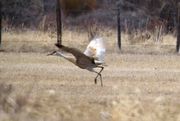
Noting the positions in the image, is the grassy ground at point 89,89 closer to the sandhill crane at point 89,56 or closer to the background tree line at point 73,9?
the sandhill crane at point 89,56

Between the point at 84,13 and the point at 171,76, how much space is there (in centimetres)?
2426

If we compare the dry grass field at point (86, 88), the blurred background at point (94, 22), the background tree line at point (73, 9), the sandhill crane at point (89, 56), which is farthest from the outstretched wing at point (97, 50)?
the background tree line at point (73, 9)

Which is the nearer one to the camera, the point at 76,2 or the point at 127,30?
the point at 127,30

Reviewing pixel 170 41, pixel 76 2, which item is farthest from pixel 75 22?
pixel 170 41

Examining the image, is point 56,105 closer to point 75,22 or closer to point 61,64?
point 61,64

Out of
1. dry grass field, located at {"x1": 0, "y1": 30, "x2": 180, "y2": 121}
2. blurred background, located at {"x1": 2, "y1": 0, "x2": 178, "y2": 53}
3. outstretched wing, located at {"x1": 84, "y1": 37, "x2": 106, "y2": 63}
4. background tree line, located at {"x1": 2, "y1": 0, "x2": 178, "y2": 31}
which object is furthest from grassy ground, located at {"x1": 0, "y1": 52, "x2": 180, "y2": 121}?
background tree line, located at {"x1": 2, "y1": 0, "x2": 178, "y2": 31}

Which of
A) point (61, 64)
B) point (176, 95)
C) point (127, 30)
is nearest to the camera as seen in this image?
point (176, 95)

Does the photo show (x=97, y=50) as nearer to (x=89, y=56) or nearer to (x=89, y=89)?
(x=89, y=56)

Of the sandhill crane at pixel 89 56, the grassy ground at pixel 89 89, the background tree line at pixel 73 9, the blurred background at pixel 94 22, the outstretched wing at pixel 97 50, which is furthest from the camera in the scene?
the background tree line at pixel 73 9

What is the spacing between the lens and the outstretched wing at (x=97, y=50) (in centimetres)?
1305

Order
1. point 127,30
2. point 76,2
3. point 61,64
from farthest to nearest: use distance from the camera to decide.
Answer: point 76,2 → point 127,30 → point 61,64

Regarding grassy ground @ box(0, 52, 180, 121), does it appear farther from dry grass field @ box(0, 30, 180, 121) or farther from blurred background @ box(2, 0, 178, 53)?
blurred background @ box(2, 0, 178, 53)

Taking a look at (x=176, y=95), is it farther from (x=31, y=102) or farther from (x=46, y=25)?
(x=46, y=25)

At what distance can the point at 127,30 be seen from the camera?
1125 inches
